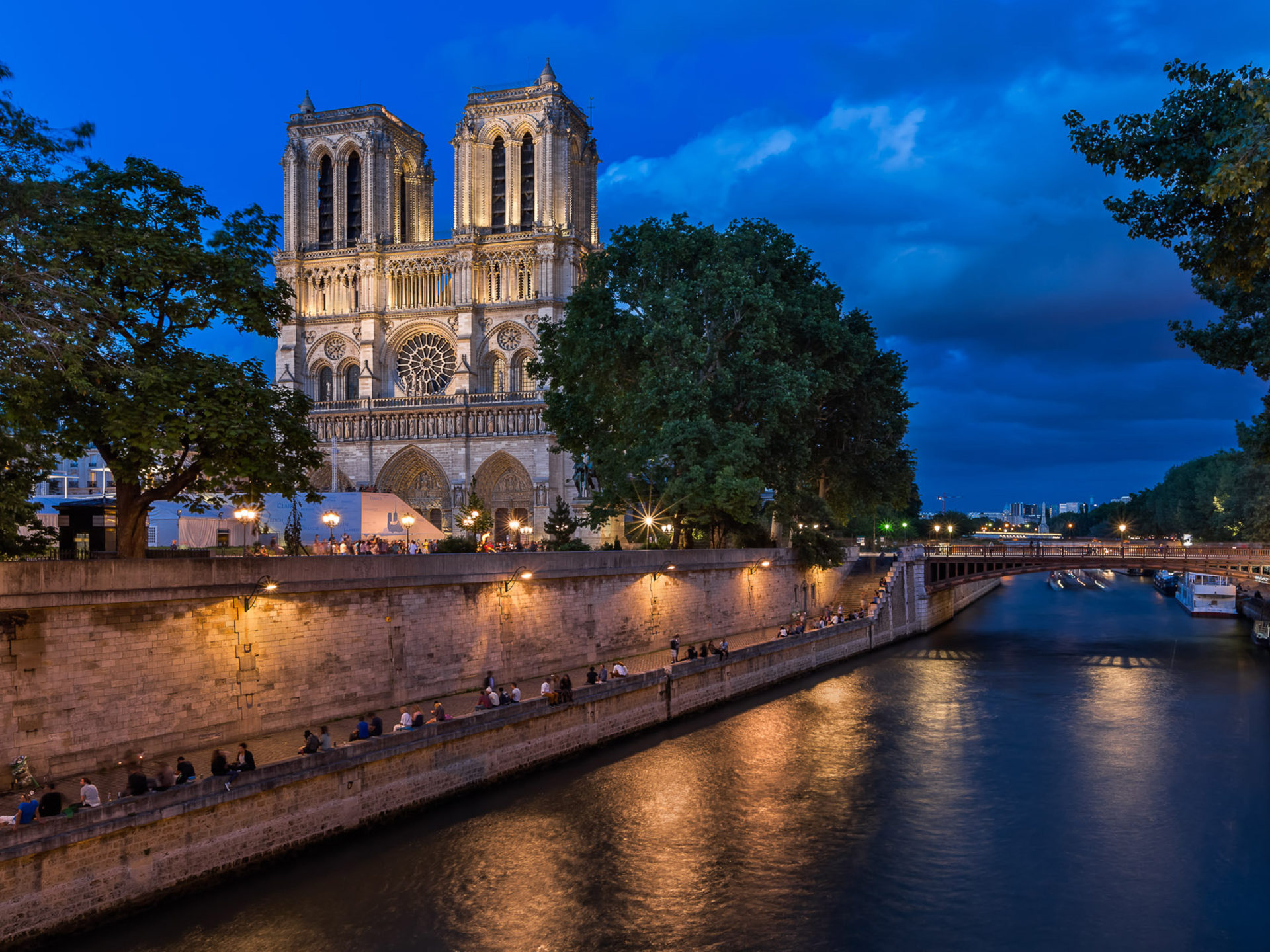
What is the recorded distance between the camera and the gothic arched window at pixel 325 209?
218 feet

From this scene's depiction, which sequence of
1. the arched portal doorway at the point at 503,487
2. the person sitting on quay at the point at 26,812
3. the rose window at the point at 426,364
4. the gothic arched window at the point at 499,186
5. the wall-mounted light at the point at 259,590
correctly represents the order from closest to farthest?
1. the person sitting on quay at the point at 26,812
2. the wall-mounted light at the point at 259,590
3. the arched portal doorway at the point at 503,487
4. the gothic arched window at the point at 499,186
5. the rose window at the point at 426,364

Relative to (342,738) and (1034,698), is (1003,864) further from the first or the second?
(1034,698)

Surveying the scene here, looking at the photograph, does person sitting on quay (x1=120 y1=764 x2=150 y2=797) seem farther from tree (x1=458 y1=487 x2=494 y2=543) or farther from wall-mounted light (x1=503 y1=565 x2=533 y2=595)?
tree (x1=458 y1=487 x2=494 y2=543)

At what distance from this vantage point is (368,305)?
64000 mm

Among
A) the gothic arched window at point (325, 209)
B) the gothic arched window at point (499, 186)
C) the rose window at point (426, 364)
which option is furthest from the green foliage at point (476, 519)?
the gothic arched window at point (325, 209)

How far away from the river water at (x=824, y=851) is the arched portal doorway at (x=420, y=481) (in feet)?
122

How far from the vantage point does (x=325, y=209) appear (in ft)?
219

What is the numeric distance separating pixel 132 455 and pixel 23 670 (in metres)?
3.63

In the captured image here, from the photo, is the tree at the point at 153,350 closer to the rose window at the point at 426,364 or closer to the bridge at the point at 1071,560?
the bridge at the point at 1071,560

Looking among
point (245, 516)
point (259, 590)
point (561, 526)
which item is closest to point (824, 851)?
point (259, 590)

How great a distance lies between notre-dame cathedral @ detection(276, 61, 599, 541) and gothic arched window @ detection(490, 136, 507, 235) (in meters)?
0.12

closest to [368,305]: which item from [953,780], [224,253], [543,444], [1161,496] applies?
[543,444]

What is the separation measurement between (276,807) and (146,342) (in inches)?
298

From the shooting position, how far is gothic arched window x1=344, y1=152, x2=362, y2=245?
2589 inches
